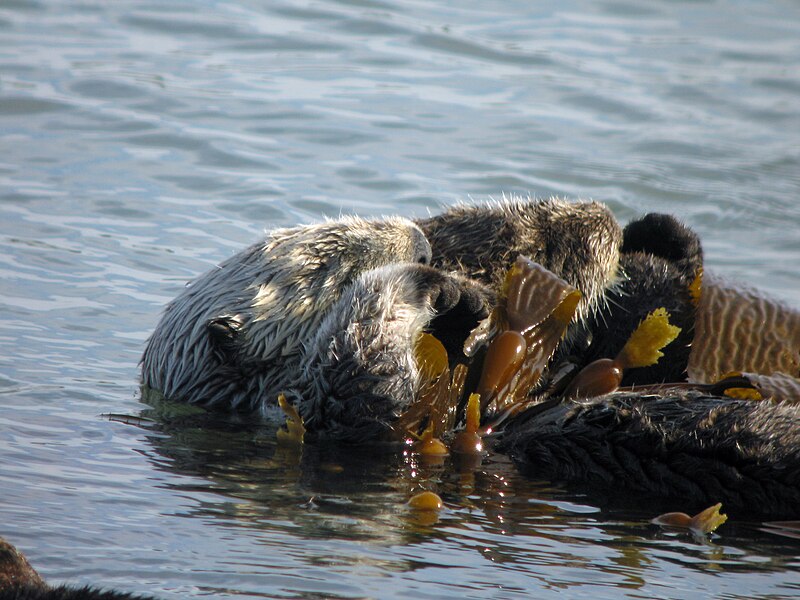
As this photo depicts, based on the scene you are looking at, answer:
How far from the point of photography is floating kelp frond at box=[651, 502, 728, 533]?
11.1 feet

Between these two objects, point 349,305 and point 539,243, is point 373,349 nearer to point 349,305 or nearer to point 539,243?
point 349,305

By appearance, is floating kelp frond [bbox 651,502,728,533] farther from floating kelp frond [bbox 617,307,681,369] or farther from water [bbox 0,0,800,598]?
floating kelp frond [bbox 617,307,681,369]

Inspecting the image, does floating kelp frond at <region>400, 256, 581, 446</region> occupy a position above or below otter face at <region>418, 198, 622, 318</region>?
below

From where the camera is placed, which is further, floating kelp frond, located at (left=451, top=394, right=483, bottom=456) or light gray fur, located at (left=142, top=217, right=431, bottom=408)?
light gray fur, located at (left=142, top=217, right=431, bottom=408)

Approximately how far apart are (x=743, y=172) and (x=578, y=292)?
5960 mm

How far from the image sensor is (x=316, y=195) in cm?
838

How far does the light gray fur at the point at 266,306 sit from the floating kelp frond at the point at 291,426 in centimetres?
20

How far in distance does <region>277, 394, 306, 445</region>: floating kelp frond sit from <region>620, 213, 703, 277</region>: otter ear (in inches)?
61.9

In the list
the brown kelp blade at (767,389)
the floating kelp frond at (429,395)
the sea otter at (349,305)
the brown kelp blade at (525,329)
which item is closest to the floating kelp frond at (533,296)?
the brown kelp blade at (525,329)

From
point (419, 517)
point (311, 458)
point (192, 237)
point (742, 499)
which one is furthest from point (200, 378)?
point (192, 237)

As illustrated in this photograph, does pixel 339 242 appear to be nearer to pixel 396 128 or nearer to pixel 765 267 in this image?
pixel 765 267

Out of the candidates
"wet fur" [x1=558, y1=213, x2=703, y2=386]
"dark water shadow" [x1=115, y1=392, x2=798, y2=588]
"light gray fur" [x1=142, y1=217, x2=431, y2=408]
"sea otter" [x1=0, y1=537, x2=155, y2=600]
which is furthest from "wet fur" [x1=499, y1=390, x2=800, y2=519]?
"sea otter" [x1=0, y1=537, x2=155, y2=600]

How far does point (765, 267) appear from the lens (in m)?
7.98

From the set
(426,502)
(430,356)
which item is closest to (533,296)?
(430,356)
